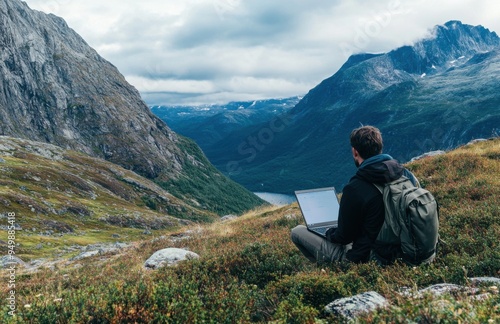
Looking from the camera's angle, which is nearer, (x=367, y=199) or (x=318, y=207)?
(x=367, y=199)

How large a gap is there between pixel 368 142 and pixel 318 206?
2722mm

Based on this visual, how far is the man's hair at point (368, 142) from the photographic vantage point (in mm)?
6969

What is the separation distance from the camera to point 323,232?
870 centimetres

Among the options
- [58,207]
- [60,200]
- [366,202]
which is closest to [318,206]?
[366,202]

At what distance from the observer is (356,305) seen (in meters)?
5.24

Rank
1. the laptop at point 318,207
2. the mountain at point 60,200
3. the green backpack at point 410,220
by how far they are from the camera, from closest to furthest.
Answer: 1. the green backpack at point 410,220
2. the laptop at point 318,207
3. the mountain at point 60,200

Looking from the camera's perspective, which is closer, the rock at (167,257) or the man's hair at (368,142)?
the man's hair at (368,142)

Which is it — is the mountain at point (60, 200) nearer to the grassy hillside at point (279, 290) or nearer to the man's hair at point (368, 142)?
the grassy hillside at point (279, 290)

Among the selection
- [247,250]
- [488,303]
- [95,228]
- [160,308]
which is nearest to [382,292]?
[488,303]

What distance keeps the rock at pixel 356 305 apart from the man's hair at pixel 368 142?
2622 mm

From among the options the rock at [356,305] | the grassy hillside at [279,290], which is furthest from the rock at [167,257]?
the rock at [356,305]

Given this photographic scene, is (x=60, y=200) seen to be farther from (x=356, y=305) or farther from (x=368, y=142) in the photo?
(x=356, y=305)

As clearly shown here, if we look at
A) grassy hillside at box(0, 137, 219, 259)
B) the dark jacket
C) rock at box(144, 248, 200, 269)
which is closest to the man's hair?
the dark jacket

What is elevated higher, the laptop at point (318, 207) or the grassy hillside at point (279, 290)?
the laptop at point (318, 207)
